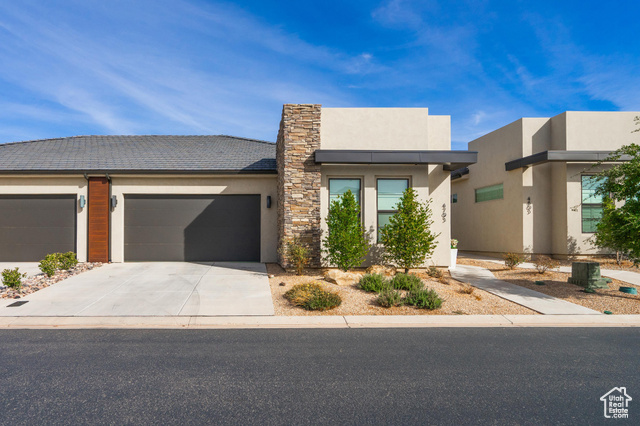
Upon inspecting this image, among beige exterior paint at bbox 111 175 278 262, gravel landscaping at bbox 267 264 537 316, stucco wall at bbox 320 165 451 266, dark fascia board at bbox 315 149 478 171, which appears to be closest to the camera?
gravel landscaping at bbox 267 264 537 316

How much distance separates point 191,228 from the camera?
512 inches

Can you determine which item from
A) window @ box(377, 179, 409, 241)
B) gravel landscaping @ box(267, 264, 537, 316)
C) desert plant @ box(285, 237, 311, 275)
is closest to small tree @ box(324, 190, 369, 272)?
desert plant @ box(285, 237, 311, 275)

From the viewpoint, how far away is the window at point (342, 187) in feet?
37.0

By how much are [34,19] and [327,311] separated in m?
11.5

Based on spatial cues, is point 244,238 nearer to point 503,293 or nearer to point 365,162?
point 365,162

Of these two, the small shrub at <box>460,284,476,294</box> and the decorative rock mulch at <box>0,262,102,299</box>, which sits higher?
the decorative rock mulch at <box>0,262,102,299</box>

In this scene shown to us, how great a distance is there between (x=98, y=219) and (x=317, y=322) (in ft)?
33.3

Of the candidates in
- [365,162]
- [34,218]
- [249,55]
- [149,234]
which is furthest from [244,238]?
[34,218]

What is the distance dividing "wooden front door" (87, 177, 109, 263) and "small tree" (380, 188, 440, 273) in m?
9.84

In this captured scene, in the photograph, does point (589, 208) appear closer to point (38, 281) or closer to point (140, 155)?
point (140, 155)

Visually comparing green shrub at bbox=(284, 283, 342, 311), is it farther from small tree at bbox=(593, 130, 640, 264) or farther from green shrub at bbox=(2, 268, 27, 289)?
small tree at bbox=(593, 130, 640, 264)

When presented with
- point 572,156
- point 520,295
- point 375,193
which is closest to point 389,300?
point 520,295

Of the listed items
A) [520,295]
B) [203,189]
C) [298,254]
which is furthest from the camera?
[203,189]

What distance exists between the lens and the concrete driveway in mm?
7047
